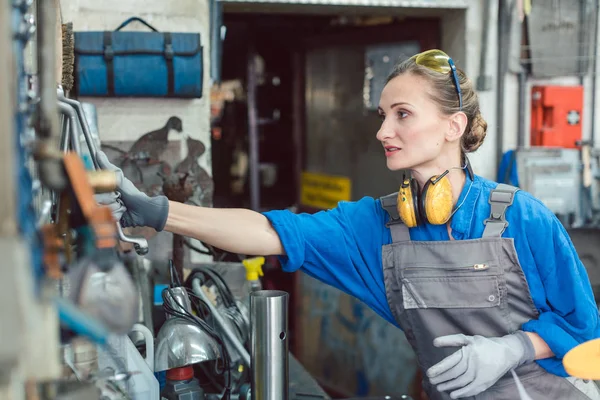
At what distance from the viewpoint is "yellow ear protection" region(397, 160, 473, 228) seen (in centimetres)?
179

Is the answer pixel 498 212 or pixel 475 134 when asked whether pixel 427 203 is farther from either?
pixel 475 134

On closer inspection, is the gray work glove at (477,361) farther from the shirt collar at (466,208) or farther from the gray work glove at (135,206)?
the gray work glove at (135,206)

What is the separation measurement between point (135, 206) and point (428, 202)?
0.79m

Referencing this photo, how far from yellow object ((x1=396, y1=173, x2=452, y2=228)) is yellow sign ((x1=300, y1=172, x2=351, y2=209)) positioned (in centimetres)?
251

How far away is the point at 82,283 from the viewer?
858 millimetres

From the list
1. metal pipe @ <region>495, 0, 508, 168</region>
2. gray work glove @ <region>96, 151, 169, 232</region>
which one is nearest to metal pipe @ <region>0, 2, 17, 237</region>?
gray work glove @ <region>96, 151, 169, 232</region>

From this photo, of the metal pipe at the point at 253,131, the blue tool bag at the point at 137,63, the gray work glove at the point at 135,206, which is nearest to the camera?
the gray work glove at the point at 135,206

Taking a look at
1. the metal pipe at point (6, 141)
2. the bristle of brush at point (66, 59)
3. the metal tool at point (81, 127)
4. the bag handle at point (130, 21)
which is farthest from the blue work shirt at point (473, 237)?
the bag handle at point (130, 21)

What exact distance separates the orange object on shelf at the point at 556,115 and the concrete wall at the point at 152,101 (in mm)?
1820

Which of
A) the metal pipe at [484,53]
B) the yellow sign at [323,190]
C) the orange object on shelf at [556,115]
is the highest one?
the metal pipe at [484,53]

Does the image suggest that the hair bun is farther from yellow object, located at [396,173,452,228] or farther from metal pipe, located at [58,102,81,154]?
metal pipe, located at [58,102,81,154]

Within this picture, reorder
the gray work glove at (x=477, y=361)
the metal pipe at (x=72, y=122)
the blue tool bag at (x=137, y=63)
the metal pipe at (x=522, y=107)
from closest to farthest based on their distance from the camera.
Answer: the metal pipe at (x=72, y=122), the gray work glove at (x=477, y=361), the blue tool bag at (x=137, y=63), the metal pipe at (x=522, y=107)

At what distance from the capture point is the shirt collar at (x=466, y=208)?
72.8 inches

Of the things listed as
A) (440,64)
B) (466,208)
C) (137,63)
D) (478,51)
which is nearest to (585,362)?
(466,208)
